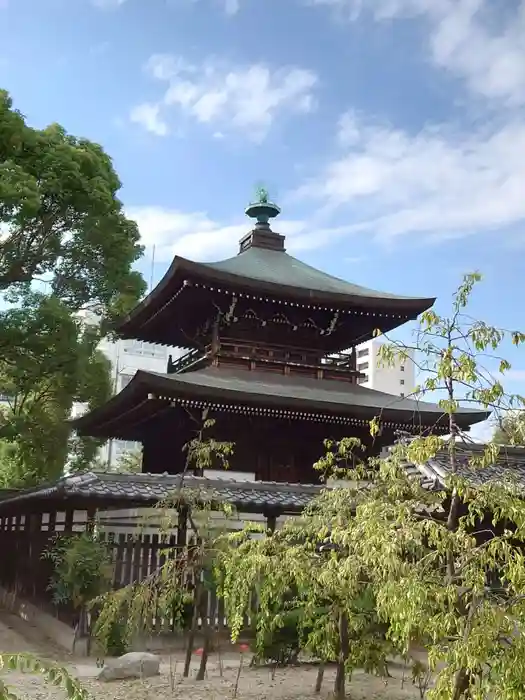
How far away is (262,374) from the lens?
56.9ft

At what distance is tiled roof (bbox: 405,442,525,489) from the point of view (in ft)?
19.1

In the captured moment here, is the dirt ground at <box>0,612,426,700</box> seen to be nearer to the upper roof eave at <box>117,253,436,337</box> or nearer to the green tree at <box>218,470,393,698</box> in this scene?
the green tree at <box>218,470,393,698</box>

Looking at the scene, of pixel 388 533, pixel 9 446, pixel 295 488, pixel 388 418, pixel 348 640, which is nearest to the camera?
pixel 388 533

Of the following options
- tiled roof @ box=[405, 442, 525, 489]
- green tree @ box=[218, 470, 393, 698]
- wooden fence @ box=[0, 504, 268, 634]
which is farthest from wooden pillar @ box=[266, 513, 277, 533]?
green tree @ box=[218, 470, 393, 698]

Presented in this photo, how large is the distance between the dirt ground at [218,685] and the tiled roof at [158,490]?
249cm

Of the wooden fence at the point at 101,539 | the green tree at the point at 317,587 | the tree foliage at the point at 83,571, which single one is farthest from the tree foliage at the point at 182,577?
the tree foliage at the point at 83,571

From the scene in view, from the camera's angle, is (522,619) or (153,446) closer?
(522,619)

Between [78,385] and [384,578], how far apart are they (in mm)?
16219

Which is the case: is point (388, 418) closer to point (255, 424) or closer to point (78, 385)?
point (255, 424)

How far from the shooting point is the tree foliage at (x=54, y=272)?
17281 millimetres

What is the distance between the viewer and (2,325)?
56.6 ft

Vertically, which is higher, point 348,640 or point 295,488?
point 295,488

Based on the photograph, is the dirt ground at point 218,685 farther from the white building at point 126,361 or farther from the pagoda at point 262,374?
the white building at point 126,361

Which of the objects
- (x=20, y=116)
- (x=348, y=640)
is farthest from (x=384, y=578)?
(x=20, y=116)
